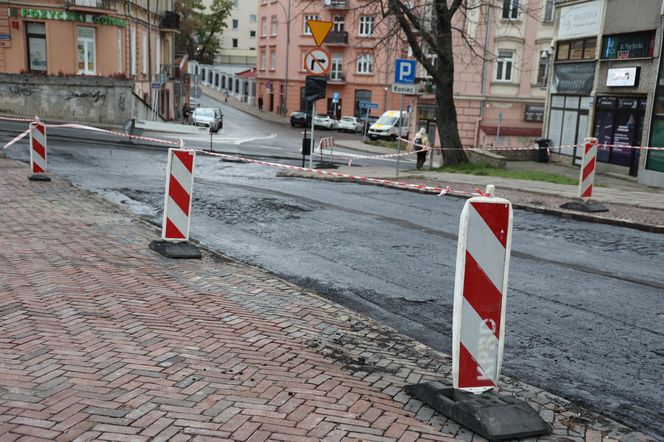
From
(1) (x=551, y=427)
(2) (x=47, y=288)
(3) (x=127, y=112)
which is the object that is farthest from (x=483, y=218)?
(3) (x=127, y=112)

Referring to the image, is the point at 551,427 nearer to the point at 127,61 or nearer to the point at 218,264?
the point at 218,264

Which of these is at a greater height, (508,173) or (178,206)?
(178,206)

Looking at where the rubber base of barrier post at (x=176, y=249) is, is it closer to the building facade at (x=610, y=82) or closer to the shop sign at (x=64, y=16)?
the building facade at (x=610, y=82)

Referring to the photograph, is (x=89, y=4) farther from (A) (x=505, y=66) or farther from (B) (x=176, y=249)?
(B) (x=176, y=249)

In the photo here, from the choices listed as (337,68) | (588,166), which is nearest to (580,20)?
(588,166)

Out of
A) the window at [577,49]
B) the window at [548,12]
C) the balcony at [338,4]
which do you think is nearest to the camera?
the window at [577,49]

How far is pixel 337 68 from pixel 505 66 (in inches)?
1217

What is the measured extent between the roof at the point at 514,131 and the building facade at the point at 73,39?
19.5 m

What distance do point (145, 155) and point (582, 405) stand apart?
1952cm

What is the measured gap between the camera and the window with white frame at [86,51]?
38219mm

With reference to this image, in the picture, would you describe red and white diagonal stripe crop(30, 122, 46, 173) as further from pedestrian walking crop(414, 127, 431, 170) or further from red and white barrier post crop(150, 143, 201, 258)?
pedestrian walking crop(414, 127, 431, 170)

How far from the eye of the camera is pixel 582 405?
4621 millimetres

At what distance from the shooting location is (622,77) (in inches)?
872

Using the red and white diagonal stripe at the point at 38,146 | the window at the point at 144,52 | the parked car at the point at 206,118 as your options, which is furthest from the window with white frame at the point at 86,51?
the red and white diagonal stripe at the point at 38,146
